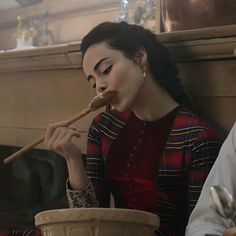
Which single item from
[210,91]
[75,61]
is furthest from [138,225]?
[75,61]

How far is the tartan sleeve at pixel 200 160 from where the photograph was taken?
3.42 ft

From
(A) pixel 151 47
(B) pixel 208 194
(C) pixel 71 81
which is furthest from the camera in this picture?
(C) pixel 71 81

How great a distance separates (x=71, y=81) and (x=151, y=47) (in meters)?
0.41

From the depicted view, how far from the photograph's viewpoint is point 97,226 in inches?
31.0

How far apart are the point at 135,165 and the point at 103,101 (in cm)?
17

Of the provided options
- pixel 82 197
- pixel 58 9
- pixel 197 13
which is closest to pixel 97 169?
pixel 82 197

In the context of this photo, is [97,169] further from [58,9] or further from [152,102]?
[58,9]

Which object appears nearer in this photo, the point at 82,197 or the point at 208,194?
the point at 208,194

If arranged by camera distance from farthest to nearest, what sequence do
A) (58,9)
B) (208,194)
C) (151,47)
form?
1. (58,9)
2. (151,47)
3. (208,194)

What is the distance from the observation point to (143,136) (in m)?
1.16

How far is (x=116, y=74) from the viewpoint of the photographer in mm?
1083

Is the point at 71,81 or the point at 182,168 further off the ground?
the point at 71,81

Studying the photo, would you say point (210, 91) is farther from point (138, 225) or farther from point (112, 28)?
point (138, 225)

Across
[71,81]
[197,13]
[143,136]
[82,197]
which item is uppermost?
[197,13]
